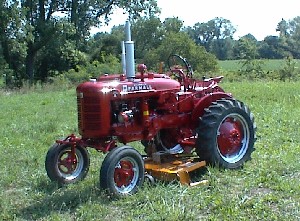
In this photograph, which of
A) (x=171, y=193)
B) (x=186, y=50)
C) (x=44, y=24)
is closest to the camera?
(x=171, y=193)

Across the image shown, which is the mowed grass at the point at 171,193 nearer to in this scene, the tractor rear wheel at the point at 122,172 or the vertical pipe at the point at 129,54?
the tractor rear wheel at the point at 122,172

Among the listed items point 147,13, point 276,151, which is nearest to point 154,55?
point 147,13

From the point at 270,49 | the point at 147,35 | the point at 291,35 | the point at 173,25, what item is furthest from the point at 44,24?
the point at 291,35

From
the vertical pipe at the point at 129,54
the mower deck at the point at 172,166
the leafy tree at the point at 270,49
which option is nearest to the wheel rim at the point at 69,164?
the mower deck at the point at 172,166

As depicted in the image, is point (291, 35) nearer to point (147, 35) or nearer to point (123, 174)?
point (147, 35)

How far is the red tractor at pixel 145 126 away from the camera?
5.22m

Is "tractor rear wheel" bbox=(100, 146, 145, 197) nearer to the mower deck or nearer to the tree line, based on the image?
the mower deck

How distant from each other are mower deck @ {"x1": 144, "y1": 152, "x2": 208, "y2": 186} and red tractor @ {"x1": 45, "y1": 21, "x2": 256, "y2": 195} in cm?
12

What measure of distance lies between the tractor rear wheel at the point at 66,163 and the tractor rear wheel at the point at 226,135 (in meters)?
1.44

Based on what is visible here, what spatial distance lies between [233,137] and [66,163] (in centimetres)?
219

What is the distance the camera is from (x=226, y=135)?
6.18m

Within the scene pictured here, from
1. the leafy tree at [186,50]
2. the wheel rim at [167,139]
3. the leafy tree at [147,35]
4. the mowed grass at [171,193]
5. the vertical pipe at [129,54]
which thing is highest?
the leafy tree at [147,35]

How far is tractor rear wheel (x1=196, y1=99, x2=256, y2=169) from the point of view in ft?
19.2

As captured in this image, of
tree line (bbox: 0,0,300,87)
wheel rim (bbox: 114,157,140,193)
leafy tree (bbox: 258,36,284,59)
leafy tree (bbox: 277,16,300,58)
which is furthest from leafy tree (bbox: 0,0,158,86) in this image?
leafy tree (bbox: 277,16,300,58)
